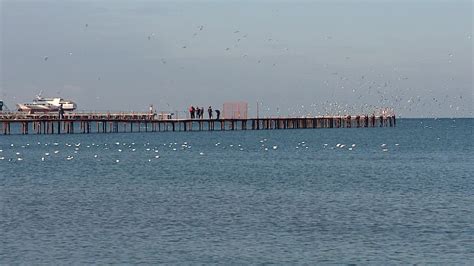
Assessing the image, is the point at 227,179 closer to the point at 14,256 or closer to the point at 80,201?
the point at 80,201

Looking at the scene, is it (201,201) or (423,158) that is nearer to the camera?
(201,201)

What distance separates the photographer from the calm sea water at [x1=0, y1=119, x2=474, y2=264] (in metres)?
26.5

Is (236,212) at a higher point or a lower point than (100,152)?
lower

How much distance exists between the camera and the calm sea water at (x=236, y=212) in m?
26.5

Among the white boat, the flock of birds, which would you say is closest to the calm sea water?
the flock of birds

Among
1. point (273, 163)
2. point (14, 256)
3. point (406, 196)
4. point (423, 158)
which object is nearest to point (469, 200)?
point (406, 196)

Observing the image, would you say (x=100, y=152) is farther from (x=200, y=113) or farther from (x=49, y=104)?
(x=49, y=104)

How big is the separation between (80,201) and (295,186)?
1064 centimetres

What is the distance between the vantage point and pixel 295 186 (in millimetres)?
45500

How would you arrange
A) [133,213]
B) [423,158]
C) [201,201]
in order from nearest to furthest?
[133,213], [201,201], [423,158]

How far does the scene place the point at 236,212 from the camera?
34688 millimetres

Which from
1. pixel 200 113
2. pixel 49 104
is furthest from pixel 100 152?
pixel 49 104

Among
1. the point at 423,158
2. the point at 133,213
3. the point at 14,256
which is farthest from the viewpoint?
the point at 423,158

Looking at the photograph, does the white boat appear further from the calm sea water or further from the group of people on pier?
the calm sea water
